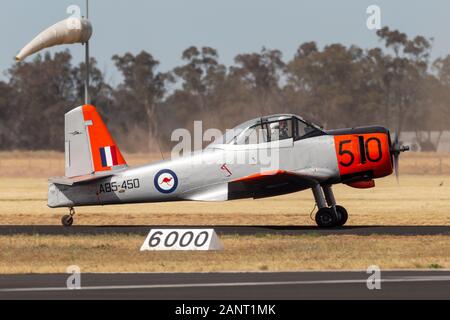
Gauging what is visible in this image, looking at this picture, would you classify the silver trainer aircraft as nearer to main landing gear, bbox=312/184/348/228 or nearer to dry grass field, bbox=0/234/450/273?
main landing gear, bbox=312/184/348/228

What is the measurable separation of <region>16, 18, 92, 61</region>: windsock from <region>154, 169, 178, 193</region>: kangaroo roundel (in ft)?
17.2

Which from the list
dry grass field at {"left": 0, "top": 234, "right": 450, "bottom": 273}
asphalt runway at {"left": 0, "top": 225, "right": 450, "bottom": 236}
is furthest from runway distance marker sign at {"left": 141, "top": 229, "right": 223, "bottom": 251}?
asphalt runway at {"left": 0, "top": 225, "right": 450, "bottom": 236}

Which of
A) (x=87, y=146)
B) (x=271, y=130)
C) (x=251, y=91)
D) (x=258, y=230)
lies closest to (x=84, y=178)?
(x=87, y=146)

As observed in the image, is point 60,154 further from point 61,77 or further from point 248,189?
point 248,189

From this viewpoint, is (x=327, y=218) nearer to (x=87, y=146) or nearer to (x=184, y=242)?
(x=184, y=242)

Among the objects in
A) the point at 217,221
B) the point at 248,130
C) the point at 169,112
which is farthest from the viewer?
the point at 169,112

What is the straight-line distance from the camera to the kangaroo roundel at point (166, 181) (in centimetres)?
2509

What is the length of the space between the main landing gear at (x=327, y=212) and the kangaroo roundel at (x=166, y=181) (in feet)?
10.2

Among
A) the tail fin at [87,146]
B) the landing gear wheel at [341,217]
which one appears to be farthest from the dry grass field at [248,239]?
the tail fin at [87,146]

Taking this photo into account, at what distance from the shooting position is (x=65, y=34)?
28.9 metres

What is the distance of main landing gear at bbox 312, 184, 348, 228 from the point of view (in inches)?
988

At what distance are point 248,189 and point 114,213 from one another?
A: 31.3ft

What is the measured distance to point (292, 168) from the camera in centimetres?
2486
